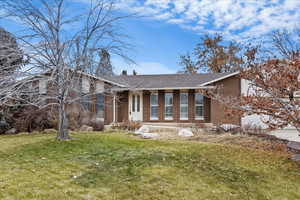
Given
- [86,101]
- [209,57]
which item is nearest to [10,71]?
[86,101]

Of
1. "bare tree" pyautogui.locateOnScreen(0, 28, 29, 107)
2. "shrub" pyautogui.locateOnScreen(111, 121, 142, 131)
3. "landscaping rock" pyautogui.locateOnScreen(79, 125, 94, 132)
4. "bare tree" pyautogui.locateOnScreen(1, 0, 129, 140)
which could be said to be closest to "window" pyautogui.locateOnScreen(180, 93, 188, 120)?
"shrub" pyautogui.locateOnScreen(111, 121, 142, 131)

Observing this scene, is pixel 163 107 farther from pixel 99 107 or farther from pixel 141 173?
pixel 141 173

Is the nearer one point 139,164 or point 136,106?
point 139,164

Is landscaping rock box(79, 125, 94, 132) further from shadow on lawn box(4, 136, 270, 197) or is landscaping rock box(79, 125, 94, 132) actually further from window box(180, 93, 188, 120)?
window box(180, 93, 188, 120)

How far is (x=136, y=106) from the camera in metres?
17.2

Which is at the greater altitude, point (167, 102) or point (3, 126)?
point (167, 102)

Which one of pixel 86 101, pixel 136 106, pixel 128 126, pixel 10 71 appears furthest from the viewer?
pixel 136 106

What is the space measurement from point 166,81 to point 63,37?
1059 centimetres

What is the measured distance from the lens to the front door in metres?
17.1

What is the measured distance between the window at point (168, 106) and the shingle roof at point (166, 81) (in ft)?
2.65

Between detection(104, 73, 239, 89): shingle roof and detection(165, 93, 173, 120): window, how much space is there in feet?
2.65

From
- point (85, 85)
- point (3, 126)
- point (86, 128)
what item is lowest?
point (86, 128)

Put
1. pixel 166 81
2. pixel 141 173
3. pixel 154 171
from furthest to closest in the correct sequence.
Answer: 1. pixel 166 81
2. pixel 154 171
3. pixel 141 173

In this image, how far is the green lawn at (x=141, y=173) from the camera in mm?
4285
